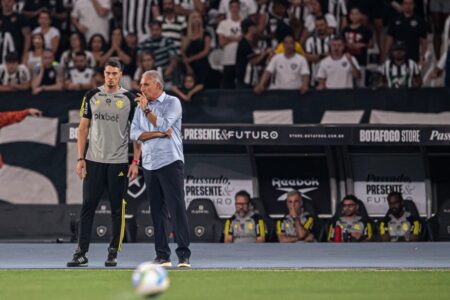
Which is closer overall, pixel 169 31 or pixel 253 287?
pixel 253 287

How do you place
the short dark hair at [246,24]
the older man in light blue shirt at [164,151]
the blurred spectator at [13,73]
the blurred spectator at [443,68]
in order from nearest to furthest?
the older man in light blue shirt at [164,151] → the blurred spectator at [443,68] → the blurred spectator at [13,73] → the short dark hair at [246,24]

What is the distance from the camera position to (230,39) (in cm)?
2117

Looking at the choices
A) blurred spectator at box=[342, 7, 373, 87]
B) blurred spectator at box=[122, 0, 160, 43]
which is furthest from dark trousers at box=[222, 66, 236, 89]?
blurred spectator at box=[342, 7, 373, 87]

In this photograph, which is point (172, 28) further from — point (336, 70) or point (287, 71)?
point (336, 70)

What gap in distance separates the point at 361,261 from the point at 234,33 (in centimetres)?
746

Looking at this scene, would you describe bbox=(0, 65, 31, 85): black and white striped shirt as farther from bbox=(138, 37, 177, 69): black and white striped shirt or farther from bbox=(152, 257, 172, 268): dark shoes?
bbox=(152, 257, 172, 268): dark shoes

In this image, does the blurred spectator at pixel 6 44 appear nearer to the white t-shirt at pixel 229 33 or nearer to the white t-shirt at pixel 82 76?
the white t-shirt at pixel 82 76

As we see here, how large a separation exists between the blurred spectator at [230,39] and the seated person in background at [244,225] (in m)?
2.60

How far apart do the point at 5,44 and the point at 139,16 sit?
96.5 inches

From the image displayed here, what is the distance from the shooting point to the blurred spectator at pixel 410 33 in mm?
20891

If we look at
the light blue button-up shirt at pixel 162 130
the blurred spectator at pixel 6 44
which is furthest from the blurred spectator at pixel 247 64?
the light blue button-up shirt at pixel 162 130

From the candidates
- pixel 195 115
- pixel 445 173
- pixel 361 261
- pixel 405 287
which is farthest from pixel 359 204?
pixel 405 287

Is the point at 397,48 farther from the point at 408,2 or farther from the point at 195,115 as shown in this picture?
the point at 195,115

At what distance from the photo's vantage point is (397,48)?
65.5 feet
